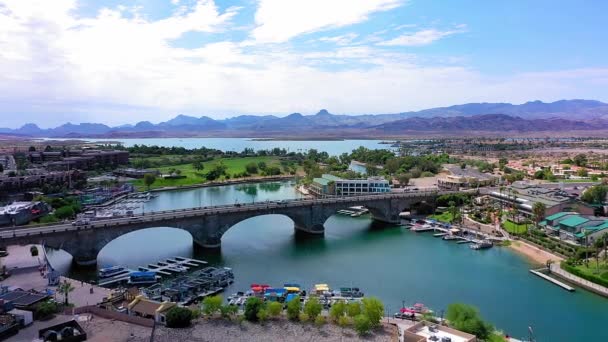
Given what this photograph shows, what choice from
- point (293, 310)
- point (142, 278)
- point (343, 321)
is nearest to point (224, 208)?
point (142, 278)

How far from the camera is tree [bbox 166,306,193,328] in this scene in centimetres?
2392

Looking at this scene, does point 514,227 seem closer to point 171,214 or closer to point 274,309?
point 274,309

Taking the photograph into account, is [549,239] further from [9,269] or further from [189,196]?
[189,196]

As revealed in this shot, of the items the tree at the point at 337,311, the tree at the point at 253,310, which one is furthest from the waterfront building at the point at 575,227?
the tree at the point at 253,310

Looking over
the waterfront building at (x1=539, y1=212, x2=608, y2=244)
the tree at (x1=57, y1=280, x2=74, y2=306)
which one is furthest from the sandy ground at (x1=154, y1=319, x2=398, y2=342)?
the waterfront building at (x1=539, y1=212, x2=608, y2=244)

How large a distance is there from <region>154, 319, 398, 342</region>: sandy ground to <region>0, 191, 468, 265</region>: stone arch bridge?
16028 mm

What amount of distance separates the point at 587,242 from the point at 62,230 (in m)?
39.7

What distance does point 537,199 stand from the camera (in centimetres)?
4947

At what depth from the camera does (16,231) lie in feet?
120

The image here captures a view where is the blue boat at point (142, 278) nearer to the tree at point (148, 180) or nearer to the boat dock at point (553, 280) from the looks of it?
the boat dock at point (553, 280)

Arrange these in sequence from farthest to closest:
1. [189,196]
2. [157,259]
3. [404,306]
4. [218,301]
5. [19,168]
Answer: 1. [19,168]
2. [189,196]
3. [157,259]
4. [404,306]
5. [218,301]

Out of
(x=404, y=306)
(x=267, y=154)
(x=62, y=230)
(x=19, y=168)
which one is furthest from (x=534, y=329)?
(x=267, y=154)

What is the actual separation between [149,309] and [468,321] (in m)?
15.8

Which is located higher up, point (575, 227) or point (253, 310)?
point (575, 227)
